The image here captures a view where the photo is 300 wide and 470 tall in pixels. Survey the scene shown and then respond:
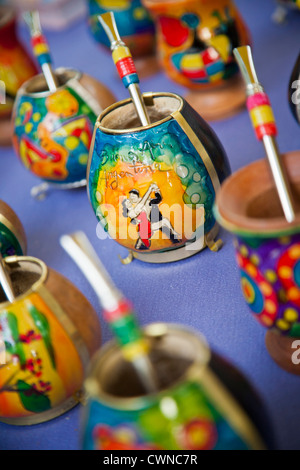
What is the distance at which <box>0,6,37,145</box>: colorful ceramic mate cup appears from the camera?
180 centimetres

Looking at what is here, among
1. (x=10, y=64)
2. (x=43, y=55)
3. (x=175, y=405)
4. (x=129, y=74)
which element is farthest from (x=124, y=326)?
(x=10, y=64)

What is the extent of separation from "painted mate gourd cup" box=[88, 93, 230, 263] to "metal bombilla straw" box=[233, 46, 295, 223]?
26 cm

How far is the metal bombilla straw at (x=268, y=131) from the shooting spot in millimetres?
733

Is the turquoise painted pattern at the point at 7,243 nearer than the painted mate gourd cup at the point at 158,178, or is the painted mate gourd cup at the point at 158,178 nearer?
the painted mate gourd cup at the point at 158,178

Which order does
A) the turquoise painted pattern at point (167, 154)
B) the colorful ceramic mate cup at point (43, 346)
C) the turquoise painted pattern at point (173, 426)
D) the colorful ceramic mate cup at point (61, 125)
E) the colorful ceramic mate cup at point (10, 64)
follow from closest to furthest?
the turquoise painted pattern at point (173, 426), the colorful ceramic mate cup at point (43, 346), the turquoise painted pattern at point (167, 154), the colorful ceramic mate cup at point (61, 125), the colorful ceramic mate cup at point (10, 64)

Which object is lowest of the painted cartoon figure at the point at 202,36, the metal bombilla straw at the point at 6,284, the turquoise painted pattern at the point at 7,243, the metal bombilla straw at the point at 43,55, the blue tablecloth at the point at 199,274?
the blue tablecloth at the point at 199,274

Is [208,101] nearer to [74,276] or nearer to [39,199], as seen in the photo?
[39,199]

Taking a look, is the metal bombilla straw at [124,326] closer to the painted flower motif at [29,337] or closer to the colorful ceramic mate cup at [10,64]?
the painted flower motif at [29,337]

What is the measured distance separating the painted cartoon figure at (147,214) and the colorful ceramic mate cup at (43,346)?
210 millimetres

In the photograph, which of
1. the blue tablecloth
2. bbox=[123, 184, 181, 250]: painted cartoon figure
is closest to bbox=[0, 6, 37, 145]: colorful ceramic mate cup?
the blue tablecloth

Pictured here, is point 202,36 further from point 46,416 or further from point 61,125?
point 46,416

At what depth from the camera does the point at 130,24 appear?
188 cm

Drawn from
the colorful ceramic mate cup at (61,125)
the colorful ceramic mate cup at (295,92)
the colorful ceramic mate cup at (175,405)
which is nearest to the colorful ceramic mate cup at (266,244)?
the colorful ceramic mate cup at (175,405)

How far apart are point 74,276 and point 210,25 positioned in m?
0.71
